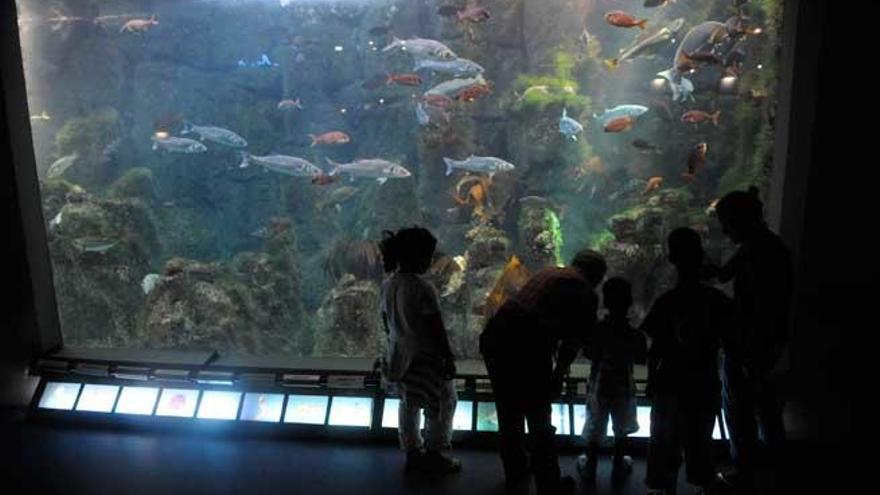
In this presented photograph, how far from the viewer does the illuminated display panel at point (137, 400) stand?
Answer: 147 inches

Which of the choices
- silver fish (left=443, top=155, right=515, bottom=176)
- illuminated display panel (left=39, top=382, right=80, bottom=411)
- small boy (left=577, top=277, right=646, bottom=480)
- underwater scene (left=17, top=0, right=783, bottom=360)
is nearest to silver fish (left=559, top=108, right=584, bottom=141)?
underwater scene (left=17, top=0, right=783, bottom=360)

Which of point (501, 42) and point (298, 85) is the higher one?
point (501, 42)

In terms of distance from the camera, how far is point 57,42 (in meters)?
5.75

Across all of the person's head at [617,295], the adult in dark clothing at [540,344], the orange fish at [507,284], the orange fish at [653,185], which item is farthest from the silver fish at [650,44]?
the adult in dark clothing at [540,344]

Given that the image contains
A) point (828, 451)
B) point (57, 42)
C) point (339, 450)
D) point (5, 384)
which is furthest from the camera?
point (57, 42)

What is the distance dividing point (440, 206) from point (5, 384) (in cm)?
387

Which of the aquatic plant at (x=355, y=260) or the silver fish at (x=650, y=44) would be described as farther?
the silver fish at (x=650, y=44)

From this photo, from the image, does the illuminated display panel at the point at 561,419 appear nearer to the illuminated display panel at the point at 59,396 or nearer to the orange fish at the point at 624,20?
the illuminated display panel at the point at 59,396

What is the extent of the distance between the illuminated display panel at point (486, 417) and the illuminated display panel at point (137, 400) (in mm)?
2097

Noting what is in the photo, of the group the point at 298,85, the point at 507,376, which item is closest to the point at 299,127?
the point at 298,85

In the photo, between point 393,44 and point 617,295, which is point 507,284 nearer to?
point 617,295

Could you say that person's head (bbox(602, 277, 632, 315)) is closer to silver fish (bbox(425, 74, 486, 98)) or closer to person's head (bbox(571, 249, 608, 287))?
person's head (bbox(571, 249, 608, 287))

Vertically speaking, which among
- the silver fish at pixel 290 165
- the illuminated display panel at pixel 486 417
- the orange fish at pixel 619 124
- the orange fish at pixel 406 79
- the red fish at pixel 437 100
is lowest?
the illuminated display panel at pixel 486 417

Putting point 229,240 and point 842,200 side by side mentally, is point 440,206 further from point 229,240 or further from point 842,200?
point 842,200
